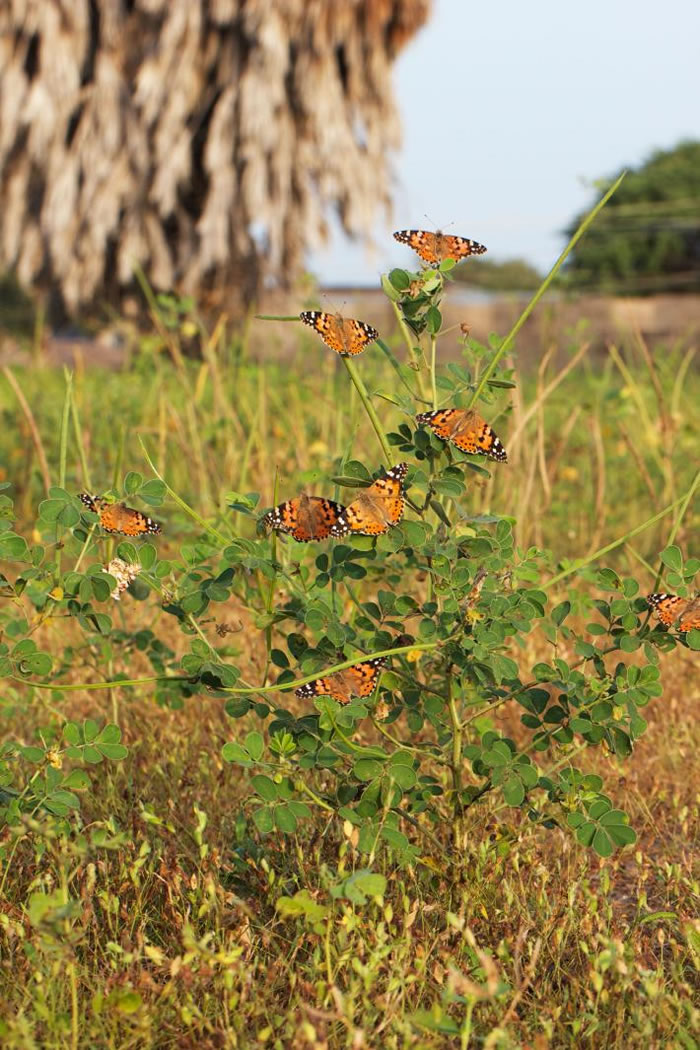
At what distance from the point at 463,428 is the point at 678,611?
1.57ft

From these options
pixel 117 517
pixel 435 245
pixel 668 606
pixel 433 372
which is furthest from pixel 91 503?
pixel 668 606

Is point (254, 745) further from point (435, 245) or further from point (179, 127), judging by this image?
point (179, 127)

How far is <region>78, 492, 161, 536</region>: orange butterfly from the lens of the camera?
1758 millimetres

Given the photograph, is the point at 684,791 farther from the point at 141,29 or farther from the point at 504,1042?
the point at 141,29

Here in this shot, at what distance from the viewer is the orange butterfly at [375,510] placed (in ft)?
5.04

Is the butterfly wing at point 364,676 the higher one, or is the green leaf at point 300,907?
the butterfly wing at point 364,676

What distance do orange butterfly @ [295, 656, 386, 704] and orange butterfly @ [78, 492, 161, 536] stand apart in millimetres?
376

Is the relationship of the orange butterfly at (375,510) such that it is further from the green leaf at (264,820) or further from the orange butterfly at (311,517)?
the green leaf at (264,820)

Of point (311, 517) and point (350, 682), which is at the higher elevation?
point (311, 517)

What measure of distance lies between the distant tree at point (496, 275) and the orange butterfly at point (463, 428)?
2659 centimetres

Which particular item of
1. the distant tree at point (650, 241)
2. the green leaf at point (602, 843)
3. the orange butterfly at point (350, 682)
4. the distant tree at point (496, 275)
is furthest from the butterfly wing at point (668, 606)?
the distant tree at point (496, 275)

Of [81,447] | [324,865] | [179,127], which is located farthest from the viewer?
[179,127]

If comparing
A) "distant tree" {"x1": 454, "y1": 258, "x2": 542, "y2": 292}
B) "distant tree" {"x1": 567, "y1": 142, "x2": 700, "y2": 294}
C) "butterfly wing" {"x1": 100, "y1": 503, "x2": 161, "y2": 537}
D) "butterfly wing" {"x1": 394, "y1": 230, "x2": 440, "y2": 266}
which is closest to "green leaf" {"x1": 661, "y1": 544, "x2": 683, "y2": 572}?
"butterfly wing" {"x1": 394, "y1": 230, "x2": 440, "y2": 266}

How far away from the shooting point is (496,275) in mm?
31859
